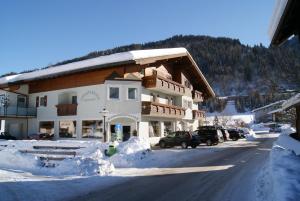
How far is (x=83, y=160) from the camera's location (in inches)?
600

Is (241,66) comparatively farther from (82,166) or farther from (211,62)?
(82,166)

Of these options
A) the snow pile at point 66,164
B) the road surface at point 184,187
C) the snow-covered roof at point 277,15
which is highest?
the snow-covered roof at point 277,15

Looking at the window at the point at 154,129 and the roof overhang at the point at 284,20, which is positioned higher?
the roof overhang at the point at 284,20

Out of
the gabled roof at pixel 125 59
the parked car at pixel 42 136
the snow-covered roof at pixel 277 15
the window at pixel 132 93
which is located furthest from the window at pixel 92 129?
the snow-covered roof at pixel 277 15

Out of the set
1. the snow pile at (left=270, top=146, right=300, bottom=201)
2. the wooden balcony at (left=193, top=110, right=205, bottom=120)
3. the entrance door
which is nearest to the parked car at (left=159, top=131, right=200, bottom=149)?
the entrance door

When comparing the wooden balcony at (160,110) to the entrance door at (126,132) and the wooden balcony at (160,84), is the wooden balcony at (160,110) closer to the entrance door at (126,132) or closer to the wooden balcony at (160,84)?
the wooden balcony at (160,84)

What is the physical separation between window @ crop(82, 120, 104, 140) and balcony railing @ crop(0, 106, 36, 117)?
7.80 metres

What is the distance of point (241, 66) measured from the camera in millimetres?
159125

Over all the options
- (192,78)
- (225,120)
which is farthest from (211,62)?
(192,78)

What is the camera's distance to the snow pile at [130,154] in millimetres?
18600

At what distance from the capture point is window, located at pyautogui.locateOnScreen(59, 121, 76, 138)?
33.6 metres

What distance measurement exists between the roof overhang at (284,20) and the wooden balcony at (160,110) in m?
20.1

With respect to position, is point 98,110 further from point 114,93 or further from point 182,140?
point 182,140

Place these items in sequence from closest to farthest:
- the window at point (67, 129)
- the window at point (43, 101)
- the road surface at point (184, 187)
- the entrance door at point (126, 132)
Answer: the road surface at point (184, 187) → the entrance door at point (126, 132) → the window at point (67, 129) → the window at point (43, 101)
